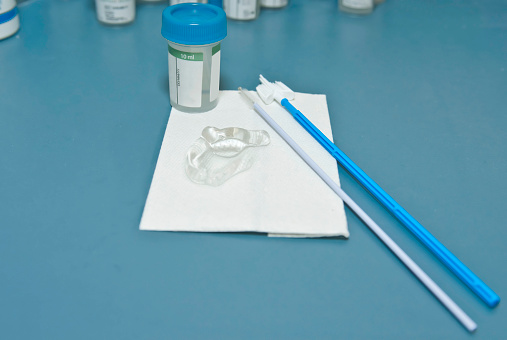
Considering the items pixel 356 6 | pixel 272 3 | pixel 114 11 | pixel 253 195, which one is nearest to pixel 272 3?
pixel 272 3

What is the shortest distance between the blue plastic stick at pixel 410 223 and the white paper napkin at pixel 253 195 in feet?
0.04

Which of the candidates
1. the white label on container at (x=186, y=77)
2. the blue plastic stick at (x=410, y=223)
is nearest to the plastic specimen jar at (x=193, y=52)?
the white label on container at (x=186, y=77)

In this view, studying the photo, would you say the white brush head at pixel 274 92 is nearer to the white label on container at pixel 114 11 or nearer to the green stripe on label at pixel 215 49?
the green stripe on label at pixel 215 49

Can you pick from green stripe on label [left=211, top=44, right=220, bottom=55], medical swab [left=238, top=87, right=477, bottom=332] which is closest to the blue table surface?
medical swab [left=238, top=87, right=477, bottom=332]

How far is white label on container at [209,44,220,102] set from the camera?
62cm

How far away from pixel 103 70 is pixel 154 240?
15.0 inches

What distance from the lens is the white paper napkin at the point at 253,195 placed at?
0.50m

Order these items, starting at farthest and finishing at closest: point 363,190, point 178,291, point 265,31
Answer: point 265,31 → point 363,190 → point 178,291

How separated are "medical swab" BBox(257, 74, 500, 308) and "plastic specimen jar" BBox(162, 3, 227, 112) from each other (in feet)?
0.31

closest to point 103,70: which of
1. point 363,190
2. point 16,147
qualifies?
point 16,147

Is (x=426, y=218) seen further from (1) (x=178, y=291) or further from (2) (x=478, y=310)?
(1) (x=178, y=291)

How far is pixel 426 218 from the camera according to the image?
21.2 inches

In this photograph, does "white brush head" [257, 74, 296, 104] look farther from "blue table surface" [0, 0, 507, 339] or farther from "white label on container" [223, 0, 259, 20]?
"white label on container" [223, 0, 259, 20]

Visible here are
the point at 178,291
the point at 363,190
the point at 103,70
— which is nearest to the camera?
the point at 178,291
